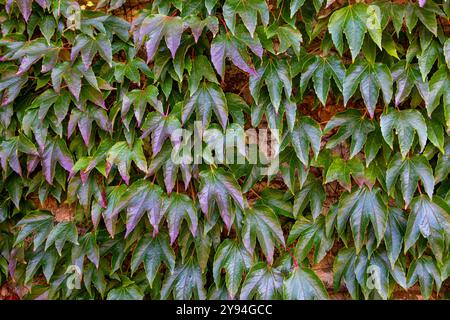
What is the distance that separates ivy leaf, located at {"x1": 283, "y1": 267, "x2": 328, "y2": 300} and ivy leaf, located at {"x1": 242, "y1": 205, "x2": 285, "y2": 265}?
0.10 m

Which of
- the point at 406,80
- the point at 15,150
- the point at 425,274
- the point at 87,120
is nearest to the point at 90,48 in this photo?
the point at 87,120

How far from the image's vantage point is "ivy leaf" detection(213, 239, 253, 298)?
1.69 m

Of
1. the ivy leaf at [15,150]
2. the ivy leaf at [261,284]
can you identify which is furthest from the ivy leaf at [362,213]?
the ivy leaf at [15,150]

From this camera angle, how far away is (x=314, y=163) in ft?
5.56

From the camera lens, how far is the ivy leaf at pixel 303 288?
1660 mm

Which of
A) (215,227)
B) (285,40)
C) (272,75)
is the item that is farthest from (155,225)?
(285,40)

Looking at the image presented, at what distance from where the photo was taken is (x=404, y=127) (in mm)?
1593

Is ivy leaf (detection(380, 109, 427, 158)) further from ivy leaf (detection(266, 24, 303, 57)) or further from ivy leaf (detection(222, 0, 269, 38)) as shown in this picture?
ivy leaf (detection(222, 0, 269, 38))

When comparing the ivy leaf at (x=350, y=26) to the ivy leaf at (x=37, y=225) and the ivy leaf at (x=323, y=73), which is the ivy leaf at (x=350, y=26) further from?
the ivy leaf at (x=37, y=225)

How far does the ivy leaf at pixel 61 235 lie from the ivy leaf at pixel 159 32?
0.74 m

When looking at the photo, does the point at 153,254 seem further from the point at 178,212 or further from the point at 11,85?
the point at 11,85

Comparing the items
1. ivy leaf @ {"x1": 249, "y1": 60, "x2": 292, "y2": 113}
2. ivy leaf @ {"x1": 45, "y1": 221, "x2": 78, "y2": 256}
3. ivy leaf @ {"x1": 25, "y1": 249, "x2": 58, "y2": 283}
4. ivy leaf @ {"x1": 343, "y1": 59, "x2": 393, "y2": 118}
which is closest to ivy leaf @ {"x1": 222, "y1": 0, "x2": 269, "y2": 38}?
ivy leaf @ {"x1": 249, "y1": 60, "x2": 292, "y2": 113}

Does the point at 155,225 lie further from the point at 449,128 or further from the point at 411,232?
the point at 449,128

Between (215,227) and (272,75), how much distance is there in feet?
Answer: 2.01
